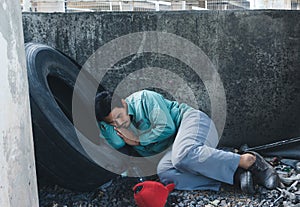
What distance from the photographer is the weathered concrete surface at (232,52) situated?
13.3ft

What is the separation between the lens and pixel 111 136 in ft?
11.3

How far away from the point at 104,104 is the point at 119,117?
17cm

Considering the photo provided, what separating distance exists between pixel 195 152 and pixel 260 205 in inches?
25.7

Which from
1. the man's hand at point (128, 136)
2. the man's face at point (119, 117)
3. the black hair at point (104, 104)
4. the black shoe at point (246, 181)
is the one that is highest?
the black hair at point (104, 104)

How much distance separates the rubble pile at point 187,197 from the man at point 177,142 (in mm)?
78

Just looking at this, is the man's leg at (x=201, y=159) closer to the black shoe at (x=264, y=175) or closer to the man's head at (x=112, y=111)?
the black shoe at (x=264, y=175)

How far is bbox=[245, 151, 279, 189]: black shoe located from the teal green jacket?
2.55 ft

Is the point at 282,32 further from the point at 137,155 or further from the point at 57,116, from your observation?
the point at 57,116

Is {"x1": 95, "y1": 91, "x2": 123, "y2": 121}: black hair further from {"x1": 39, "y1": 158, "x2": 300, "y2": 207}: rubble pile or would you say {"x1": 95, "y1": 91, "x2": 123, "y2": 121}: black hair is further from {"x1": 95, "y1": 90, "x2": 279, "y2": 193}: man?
{"x1": 39, "y1": 158, "x2": 300, "y2": 207}: rubble pile

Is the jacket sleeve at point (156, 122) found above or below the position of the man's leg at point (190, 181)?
above

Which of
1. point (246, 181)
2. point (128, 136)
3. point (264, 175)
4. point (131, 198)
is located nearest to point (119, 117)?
point (128, 136)

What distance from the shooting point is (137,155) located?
361 cm

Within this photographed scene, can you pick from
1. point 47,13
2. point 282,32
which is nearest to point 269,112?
point 282,32

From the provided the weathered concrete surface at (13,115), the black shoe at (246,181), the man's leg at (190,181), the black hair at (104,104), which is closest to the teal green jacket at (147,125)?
the black hair at (104,104)
